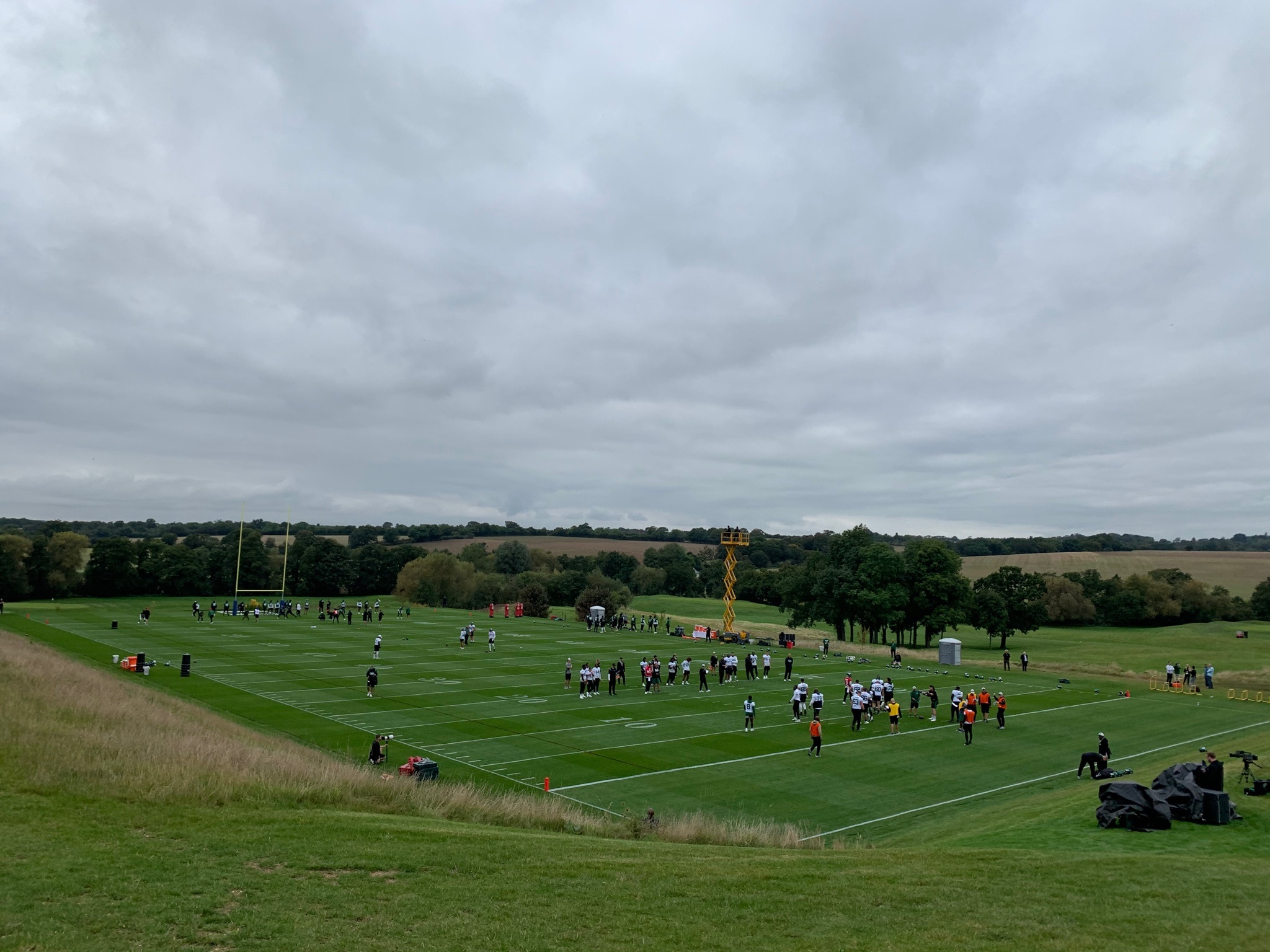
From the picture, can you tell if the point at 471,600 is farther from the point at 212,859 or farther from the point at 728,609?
the point at 212,859

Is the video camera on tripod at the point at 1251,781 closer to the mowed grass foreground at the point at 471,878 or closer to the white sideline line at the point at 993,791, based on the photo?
the mowed grass foreground at the point at 471,878

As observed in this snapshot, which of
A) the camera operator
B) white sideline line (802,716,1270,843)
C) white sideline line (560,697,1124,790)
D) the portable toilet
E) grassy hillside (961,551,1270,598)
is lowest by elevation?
white sideline line (560,697,1124,790)

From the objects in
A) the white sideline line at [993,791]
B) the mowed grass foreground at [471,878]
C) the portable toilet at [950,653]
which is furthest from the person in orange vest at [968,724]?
the portable toilet at [950,653]

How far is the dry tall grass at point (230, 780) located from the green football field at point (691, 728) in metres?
3.25

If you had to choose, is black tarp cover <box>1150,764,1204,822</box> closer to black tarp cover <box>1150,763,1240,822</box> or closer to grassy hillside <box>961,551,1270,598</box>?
black tarp cover <box>1150,763,1240,822</box>

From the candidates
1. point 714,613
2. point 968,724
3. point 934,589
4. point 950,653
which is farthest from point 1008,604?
point 968,724

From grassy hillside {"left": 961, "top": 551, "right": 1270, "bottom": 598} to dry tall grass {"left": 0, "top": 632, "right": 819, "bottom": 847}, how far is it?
9328cm

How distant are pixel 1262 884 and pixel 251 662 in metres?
43.1

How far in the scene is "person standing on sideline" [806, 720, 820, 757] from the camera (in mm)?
25250

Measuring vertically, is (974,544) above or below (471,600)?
above

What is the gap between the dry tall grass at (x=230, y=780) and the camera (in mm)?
13359

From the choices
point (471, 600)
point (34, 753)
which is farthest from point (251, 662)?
point (471, 600)

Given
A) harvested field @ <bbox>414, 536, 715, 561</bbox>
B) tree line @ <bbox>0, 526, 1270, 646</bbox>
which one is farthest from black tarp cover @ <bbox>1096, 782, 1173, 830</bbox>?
harvested field @ <bbox>414, 536, 715, 561</bbox>

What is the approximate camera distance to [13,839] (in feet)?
34.2
